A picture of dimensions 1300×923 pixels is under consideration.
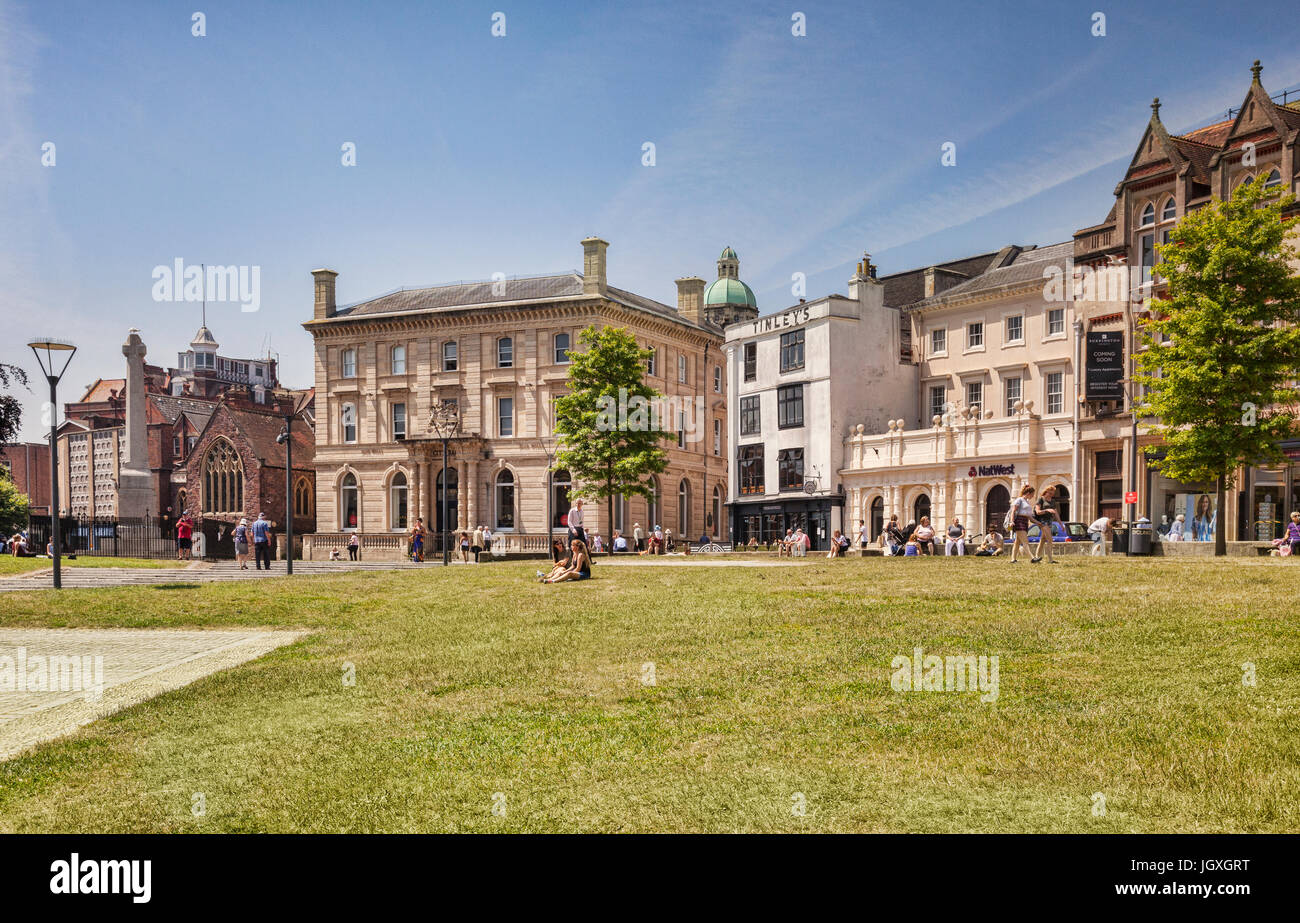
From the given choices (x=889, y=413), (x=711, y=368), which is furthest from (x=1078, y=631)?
(x=711, y=368)

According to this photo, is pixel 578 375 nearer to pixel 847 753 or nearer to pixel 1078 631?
pixel 1078 631

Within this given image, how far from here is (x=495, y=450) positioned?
6756 centimetres

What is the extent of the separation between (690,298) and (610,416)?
84.3 feet

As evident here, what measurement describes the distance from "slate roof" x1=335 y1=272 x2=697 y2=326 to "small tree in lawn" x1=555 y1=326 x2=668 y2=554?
587 inches

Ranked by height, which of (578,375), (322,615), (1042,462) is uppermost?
(578,375)

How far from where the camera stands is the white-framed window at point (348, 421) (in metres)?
71.9

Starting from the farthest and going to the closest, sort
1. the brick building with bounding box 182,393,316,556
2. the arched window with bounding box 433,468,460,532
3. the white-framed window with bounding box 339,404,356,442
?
the brick building with bounding box 182,393,316,556 → the white-framed window with bounding box 339,404,356,442 → the arched window with bounding box 433,468,460,532

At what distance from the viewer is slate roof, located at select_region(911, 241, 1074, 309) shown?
52.4 metres

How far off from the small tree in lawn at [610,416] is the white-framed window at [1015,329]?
18.3 m
